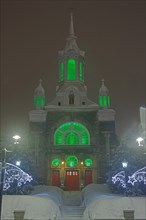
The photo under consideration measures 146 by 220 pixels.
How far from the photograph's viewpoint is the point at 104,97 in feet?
167

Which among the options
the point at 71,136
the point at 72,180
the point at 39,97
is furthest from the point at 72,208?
the point at 39,97

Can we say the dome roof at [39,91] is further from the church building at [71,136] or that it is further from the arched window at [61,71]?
the arched window at [61,71]

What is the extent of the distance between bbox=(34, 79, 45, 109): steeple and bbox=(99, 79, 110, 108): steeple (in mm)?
9953

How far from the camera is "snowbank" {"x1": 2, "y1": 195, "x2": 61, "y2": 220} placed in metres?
22.4

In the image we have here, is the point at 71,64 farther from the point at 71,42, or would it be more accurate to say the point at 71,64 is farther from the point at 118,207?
the point at 118,207

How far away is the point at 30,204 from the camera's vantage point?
896 inches

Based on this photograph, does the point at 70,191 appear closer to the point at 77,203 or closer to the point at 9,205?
the point at 77,203

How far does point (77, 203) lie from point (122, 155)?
36.7 ft

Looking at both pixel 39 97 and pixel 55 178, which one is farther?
pixel 39 97

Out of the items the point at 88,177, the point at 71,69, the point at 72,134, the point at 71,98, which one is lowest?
the point at 88,177

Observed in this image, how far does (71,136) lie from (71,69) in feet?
46.0

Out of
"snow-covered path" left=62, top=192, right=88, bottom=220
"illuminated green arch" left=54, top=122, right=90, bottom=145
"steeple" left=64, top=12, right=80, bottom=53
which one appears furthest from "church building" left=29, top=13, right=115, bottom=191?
"steeple" left=64, top=12, right=80, bottom=53

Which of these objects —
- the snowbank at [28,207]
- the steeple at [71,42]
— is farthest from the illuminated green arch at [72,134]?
the snowbank at [28,207]

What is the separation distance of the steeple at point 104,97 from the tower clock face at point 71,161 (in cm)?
1009
